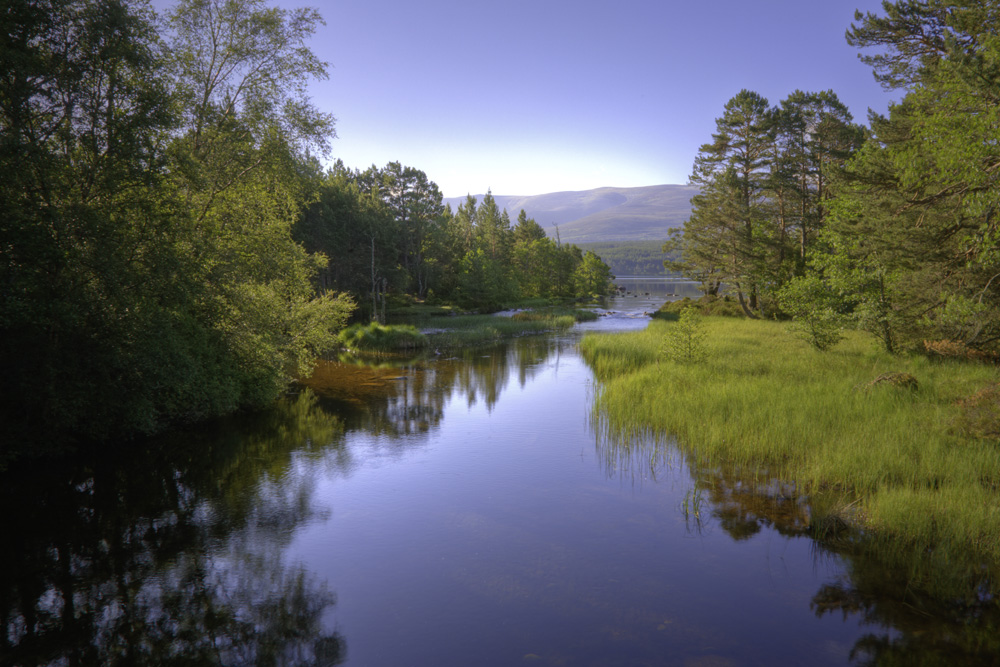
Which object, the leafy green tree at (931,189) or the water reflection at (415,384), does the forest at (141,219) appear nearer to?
the water reflection at (415,384)

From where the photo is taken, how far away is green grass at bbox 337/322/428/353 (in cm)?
3525

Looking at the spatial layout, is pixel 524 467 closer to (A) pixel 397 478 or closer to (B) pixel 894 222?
(A) pixel 397 478

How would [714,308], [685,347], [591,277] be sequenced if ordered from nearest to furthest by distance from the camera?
[685,347] → [714,308] → [591,277]

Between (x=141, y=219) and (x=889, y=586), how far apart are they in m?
17.7

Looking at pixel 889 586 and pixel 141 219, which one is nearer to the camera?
pixel 889 586

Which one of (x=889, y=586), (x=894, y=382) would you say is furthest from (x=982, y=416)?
(x=889, y=586)

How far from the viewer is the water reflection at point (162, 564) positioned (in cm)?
→ 688

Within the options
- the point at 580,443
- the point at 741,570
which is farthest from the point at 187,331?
the point at 741,570

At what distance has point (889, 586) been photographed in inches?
302

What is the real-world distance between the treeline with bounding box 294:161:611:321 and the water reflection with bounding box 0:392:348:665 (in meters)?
12.6

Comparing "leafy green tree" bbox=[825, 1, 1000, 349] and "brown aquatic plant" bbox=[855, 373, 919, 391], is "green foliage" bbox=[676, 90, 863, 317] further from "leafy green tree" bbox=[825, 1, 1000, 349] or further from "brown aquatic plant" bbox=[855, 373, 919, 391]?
"brown aquatic plant" bbox=[855, 373, 919, 391]

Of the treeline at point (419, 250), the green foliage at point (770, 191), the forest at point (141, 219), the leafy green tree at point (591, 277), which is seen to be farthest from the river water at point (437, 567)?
the leafy green tree at point (591, 277)

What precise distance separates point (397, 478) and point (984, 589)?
11.3 meters

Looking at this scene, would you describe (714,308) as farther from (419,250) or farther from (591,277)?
(591,277)
